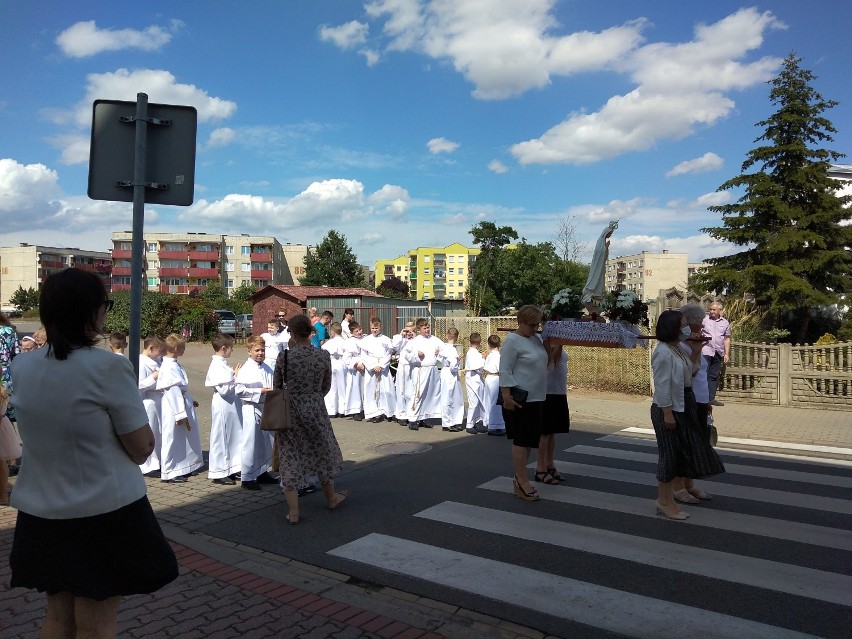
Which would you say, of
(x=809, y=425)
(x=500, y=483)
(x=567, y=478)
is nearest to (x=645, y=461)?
(x=567, y=478)

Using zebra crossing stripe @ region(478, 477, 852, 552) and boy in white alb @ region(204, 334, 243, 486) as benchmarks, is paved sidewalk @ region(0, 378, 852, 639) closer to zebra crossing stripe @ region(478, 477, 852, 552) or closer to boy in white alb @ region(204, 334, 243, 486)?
boy in white alb @ region(204, 334, 243, 486)

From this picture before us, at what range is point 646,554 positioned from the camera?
5215mm

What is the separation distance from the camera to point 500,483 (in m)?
7.42

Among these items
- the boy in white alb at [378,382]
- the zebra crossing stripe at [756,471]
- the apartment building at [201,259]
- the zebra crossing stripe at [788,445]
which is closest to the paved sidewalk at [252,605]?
the zebra crossing stripe at [756,471]

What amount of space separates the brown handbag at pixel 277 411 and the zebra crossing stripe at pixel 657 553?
1.50 meters

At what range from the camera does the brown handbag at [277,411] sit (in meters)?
6.04

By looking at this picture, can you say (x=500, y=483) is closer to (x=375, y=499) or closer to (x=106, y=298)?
(x=375, y=499)

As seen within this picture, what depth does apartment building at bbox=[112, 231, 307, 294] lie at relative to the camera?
318 ft

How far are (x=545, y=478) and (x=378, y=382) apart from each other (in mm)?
5376

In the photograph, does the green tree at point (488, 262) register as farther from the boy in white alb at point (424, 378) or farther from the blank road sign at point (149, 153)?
the blank road sign at point (149, 153)

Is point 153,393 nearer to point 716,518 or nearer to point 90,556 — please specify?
point 90,556

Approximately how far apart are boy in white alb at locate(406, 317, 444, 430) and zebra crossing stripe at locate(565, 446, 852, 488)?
117 inches

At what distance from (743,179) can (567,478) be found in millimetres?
21342

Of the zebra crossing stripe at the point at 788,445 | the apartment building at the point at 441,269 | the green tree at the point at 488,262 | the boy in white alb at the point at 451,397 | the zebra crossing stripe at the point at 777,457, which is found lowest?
the zebra crossing stripe at the point at 777,457
